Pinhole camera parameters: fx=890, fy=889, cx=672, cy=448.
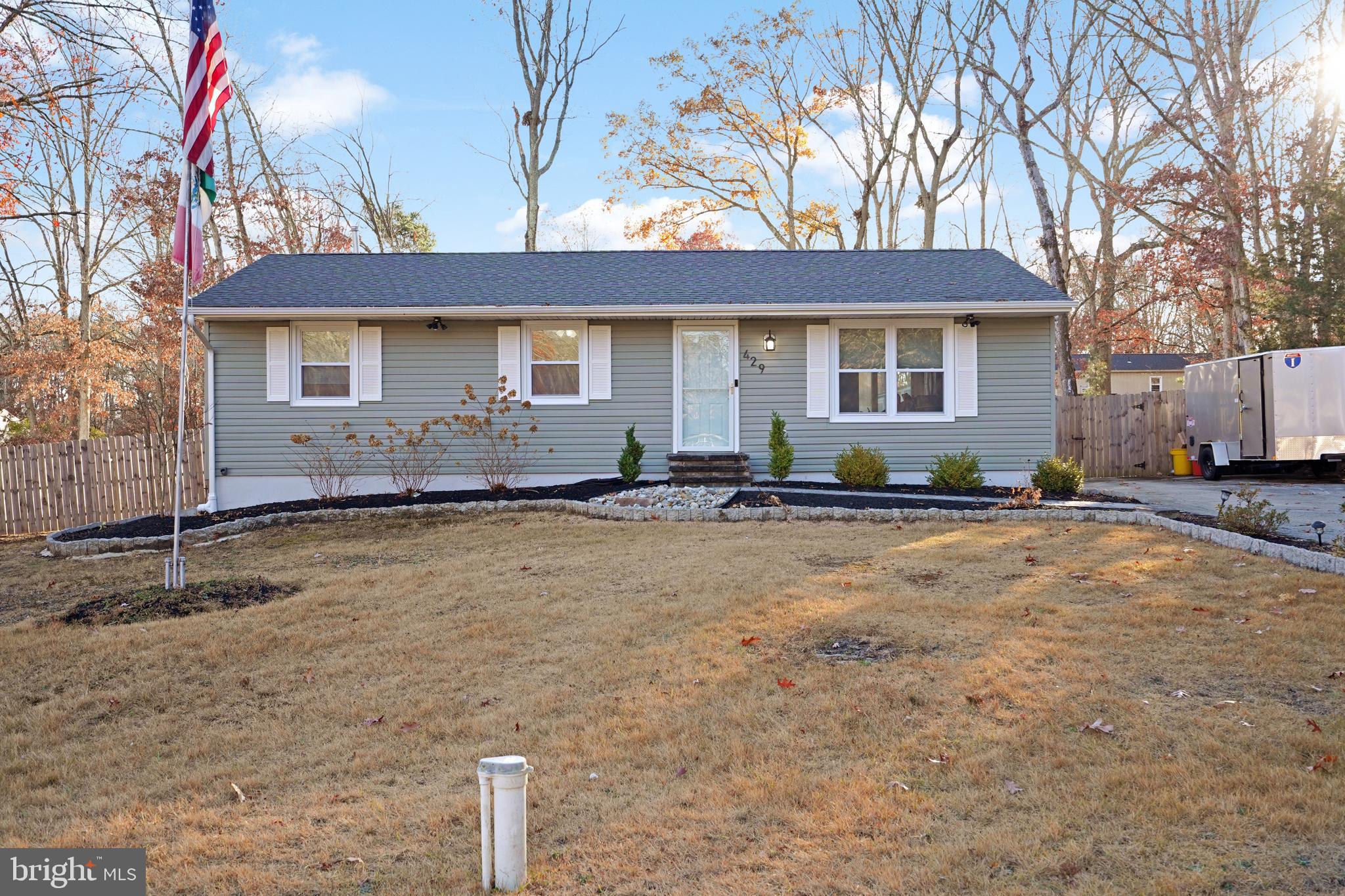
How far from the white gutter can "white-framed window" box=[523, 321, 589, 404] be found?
480mm

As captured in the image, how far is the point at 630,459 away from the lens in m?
12.9

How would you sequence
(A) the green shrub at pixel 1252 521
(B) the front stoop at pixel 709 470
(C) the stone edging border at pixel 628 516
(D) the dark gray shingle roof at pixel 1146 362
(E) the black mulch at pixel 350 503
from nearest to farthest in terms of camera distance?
(A) the green shrub at pixel 1252 521, (C) the stone edging border at pixel 628 516, (E) the black mulch at pixel 350 503, (B) the front stoop at pixel 709 470, (D) the dark gray shingle roof at pixel 1146 362

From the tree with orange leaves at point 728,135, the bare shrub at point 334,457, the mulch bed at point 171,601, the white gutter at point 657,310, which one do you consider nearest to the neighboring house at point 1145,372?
the tree with orange leaves at point 728,135

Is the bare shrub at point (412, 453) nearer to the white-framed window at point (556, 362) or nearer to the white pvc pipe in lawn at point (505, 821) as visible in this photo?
the white-framed window at point (556, 362)

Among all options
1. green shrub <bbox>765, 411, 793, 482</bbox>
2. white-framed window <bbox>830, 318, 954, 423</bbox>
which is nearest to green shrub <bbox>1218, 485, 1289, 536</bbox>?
white-framed window <bbox>830, 318, 954, 423</bbox>

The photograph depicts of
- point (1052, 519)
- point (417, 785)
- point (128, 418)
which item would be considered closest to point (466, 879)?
point (417, 785)

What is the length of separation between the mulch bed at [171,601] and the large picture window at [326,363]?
6.22 m

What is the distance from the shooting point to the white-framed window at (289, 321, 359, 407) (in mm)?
13242

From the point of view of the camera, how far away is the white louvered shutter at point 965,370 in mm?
13211

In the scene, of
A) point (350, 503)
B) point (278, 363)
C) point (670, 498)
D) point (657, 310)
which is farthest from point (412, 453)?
point (670, 498)

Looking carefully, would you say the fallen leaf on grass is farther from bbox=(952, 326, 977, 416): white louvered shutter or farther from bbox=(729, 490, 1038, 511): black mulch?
bbox=(952, 326, 977, 416): white louvered shutter

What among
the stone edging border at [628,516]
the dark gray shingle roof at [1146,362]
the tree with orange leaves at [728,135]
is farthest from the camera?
the dark gray shingle roof at [1146,362]

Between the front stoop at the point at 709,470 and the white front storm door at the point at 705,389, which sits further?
the white front storm door at the point at 705,389

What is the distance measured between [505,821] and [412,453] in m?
11.0
